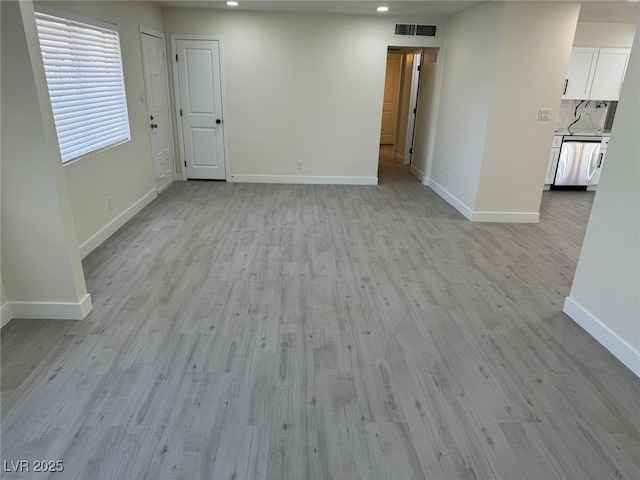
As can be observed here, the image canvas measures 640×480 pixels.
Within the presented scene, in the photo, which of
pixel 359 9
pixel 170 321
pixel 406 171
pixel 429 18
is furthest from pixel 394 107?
pixel 170 321

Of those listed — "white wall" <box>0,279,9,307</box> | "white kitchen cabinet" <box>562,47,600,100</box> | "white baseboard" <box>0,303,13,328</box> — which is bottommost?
"white baseboard" <box>0,303,13,328</box>

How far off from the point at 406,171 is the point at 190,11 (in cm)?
448

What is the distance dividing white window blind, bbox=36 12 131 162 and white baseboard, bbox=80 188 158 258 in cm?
78

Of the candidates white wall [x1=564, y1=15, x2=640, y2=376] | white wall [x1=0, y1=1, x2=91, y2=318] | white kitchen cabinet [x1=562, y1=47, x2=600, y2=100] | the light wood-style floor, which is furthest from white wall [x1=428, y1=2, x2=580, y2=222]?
white wall [x1=0, y1=1, x2=91, y2=318]

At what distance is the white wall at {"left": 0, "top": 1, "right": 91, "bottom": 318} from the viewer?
226cm

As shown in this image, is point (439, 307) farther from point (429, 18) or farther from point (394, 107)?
point (394, 107)

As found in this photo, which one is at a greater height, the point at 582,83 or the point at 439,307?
the point at 582,83

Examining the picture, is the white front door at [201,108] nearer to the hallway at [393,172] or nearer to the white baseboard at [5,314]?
the hallway at [393,172]

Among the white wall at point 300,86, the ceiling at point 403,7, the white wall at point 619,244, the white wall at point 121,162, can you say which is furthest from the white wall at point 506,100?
the white wall at point 121,162

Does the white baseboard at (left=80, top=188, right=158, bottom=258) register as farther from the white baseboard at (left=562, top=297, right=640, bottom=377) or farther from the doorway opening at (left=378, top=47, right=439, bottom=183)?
the white baseboard at (left=562, top=297, right=640, bottom=377)

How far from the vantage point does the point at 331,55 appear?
6.21 m

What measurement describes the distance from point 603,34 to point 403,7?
3.19m

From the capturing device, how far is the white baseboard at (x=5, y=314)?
8.96 feet

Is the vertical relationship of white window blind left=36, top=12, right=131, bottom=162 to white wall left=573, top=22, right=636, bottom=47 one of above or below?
below
